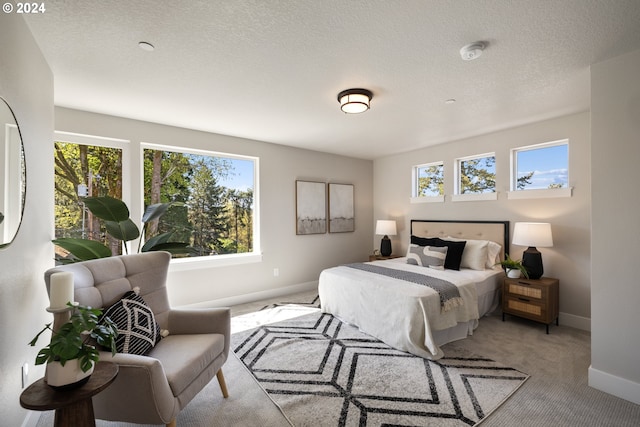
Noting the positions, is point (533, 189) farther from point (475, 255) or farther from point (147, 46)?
point (147, 46)

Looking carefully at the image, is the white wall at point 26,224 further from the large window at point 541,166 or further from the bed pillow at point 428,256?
the large window at point 541,166

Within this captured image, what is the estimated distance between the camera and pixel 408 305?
2613 millimetres

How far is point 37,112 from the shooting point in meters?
1.93

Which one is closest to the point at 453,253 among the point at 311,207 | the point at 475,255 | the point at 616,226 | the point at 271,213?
the point at 475,255

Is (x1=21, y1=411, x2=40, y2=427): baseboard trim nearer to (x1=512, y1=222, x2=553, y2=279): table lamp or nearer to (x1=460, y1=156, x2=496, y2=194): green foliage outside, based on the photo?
(x1=512, y1=222, x2=553, y2=279): table lamp

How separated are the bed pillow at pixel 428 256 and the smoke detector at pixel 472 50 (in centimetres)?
240

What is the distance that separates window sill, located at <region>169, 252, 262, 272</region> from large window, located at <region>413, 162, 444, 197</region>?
9.59 ft

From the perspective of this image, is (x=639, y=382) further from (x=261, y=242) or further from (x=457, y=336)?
(x=261, y=242)

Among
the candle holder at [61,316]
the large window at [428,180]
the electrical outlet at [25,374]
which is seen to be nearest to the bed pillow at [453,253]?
the large window at [428,180]

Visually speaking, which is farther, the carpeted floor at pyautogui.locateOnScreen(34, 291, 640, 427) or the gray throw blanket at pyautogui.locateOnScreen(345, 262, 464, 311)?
the gray throw blanket at pyautogui.locateOnScreen(345, 262, 464, 311)

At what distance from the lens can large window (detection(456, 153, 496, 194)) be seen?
4.02 metres

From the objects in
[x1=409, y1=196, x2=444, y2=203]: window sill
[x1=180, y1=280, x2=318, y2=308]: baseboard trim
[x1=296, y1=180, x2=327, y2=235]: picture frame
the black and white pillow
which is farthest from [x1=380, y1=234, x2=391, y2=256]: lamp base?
the black and white pillow

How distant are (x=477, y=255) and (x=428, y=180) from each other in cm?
162

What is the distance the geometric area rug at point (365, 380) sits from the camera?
73.1 inches
